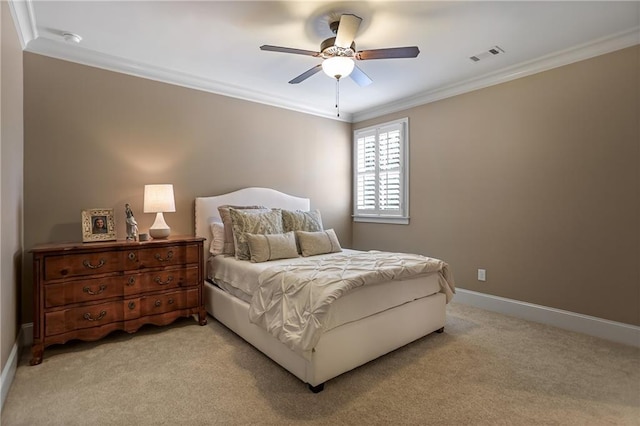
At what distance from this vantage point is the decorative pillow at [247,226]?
3.32 meters

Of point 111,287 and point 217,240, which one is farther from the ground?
point 217,240

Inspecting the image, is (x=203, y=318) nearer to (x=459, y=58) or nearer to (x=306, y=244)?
(x=306, y=244)

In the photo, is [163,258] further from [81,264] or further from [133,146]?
[133,146]

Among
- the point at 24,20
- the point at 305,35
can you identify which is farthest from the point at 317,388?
the point at 24,20

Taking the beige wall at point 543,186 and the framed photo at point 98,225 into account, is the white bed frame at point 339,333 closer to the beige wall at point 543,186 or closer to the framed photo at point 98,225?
the framed photo at point 98,225

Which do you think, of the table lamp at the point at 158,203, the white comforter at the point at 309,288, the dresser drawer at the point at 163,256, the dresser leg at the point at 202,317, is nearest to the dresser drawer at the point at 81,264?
the dresser drawer at the point at 163,256

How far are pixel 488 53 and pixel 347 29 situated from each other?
168cm

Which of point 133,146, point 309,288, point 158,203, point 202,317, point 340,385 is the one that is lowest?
point 340,385

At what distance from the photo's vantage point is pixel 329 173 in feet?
17.0

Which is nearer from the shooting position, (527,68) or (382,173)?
(527,68)

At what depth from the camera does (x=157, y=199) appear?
3260 mm

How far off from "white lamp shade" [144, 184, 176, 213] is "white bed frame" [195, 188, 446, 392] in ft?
1.64

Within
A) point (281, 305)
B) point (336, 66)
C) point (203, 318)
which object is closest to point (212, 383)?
point (281, 305)

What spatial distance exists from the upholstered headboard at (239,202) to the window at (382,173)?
1.00 m
